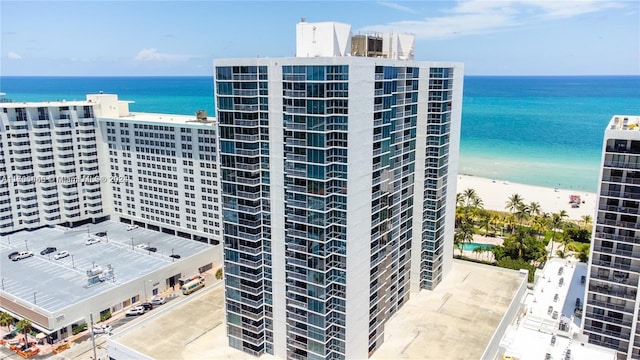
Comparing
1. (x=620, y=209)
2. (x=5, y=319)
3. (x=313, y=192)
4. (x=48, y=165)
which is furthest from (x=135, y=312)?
(x=620, y=209)

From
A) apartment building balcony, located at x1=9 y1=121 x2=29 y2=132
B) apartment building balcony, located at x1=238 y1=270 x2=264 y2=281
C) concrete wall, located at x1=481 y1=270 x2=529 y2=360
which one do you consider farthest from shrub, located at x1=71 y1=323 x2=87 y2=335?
concrete wall, located at x1=481 y1=270 x2=529 y2=360

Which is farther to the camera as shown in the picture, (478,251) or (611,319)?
(478,251)

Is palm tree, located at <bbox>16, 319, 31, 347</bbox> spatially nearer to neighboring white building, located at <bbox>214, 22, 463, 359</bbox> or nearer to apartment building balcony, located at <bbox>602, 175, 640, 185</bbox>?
neighboring white building, located at <bbox>214, 22, 463, 359</bbox>

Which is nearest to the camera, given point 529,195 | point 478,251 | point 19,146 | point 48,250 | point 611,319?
point 611,319

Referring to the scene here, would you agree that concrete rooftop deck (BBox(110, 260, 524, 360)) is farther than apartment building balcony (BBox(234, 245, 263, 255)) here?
Yes

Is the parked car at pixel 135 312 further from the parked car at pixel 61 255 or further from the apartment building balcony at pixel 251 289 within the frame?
the apartment building balcony at pixel 251 289

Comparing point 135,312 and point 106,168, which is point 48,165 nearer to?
point 106,168

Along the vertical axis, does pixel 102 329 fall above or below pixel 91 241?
below
